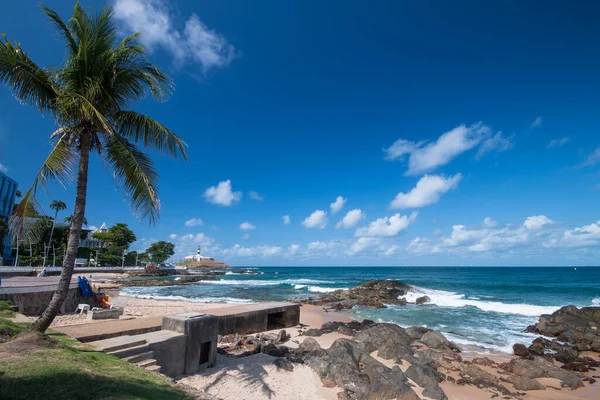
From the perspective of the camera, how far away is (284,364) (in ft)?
32.1

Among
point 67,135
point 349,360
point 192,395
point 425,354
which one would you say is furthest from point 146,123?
point 425,354

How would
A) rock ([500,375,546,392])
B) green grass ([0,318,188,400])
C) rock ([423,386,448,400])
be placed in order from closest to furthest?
green grass ([0,318,188,400]), rock ([423,386,448,400]), rock ([500,375,546,392])

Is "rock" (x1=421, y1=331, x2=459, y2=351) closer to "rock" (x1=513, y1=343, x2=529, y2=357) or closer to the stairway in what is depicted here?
"rock" (x1=513, y1=343, x2=529, y2=357)

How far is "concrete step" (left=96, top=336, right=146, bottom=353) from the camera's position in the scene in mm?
6952

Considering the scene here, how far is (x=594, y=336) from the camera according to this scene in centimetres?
1520

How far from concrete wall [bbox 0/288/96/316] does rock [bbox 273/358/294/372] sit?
34.7 ft

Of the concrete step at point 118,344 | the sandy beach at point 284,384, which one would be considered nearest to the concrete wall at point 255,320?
the sandy beach at point 284,384

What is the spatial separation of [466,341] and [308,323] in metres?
8.01

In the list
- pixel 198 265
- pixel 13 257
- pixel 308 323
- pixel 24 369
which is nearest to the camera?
pixel 24 369

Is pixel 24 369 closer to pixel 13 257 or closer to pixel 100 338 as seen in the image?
pixel 100 338

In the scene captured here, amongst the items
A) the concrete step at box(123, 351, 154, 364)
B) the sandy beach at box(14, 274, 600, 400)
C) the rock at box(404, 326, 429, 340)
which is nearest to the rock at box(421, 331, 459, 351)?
the rock at box(404, 326, 429, 340)

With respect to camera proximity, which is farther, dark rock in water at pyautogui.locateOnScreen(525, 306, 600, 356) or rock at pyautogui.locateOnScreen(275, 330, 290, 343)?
dark rock in water at pyautogui.locateOnScreen(525, 306, 600, 356)

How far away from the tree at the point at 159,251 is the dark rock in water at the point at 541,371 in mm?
95889

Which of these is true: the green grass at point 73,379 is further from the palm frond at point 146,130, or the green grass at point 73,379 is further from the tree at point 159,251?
the tree at point 159,251
